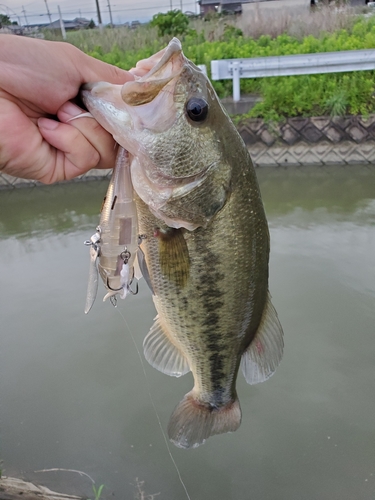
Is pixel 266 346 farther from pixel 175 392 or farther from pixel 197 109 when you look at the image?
pixel 175 392

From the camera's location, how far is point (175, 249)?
1.21 meters

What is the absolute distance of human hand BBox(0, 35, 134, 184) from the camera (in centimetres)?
103

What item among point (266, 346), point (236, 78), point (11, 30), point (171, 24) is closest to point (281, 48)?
point (236, 78)

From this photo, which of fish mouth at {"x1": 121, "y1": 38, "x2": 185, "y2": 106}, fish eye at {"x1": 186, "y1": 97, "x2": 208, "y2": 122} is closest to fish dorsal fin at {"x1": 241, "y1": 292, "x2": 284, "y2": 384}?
fish eye at {"x1": 186, "y1": 97, "x2": 208, "y2": 122}

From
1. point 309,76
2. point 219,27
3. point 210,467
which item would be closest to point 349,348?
point 210,467

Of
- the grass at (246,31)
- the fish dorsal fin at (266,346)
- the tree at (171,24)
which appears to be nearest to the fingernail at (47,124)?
the fish dorsal fin at (266,346)

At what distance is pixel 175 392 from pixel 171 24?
8984mm

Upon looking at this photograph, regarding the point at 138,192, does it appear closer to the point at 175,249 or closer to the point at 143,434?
the point at 175,249

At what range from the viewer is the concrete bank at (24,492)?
1.96 metres

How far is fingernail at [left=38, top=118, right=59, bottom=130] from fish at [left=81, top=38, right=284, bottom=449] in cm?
12

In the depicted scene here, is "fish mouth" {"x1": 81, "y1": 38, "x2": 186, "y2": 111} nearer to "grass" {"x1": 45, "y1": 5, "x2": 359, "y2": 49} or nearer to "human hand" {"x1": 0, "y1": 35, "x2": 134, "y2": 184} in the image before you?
"human hand" {"x1": 0, "y1": 35, "x2": 134, "y2": 184}

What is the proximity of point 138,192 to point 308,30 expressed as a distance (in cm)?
945

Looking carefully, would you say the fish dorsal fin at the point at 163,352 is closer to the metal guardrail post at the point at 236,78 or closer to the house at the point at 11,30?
the metal guardrail post at the point at 236,78

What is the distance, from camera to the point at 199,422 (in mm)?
1527
